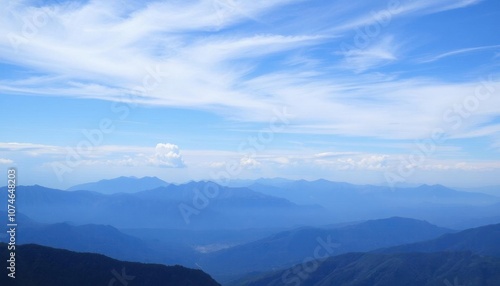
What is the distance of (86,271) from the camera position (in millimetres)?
119438

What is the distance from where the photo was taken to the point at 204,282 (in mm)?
126062

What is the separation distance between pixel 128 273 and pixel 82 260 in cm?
1490

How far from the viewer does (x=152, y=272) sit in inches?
4970

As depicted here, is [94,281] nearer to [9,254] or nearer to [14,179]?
[9,254]

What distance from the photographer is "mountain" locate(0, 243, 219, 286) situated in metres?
113

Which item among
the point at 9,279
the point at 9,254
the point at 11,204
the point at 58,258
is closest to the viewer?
the point at 11,204

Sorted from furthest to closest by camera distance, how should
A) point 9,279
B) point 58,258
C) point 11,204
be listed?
point 58,258
point 9,279
point 11,204

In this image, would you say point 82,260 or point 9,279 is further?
point 82,260

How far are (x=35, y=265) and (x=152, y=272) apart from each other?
3325 centimetres

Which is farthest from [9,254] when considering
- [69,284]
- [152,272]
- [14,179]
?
[14,179]

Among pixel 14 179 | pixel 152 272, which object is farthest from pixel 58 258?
pixel 14 179

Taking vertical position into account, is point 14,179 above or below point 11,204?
above

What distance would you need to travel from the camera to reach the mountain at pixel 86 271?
370ft

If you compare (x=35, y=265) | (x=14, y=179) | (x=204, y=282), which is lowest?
(x=204, y=282)
